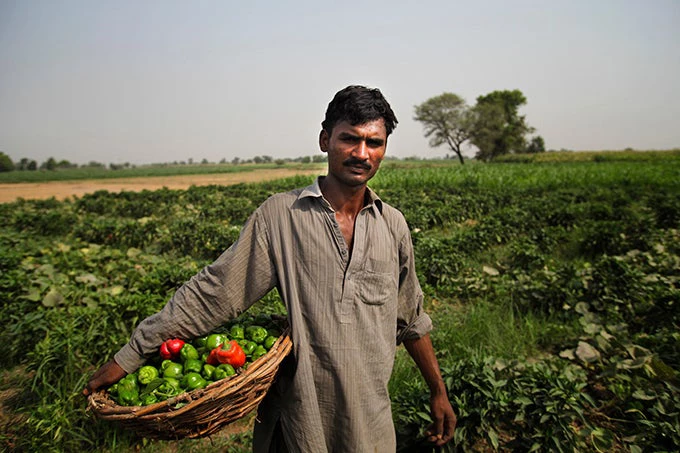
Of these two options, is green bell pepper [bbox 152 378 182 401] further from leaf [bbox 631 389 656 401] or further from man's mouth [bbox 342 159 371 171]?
leaf [bbox 631 389 656 401]

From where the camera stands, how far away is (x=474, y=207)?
11.9m

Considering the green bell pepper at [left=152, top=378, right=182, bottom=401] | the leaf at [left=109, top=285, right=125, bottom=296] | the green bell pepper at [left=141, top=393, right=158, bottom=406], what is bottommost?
the leaf at [left=109, top=285, right=125, bottom=296]

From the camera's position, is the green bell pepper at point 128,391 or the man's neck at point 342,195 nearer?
the green bell pepper at point 128,391

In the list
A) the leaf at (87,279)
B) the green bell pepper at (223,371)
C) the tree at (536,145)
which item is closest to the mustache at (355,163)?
the green bell pepper at (223,371)

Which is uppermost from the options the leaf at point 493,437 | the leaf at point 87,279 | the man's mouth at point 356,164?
the man's mouth at point 356,164

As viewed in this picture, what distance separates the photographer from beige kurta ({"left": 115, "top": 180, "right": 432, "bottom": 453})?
1.45 m

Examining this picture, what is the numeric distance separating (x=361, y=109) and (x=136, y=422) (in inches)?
50.4

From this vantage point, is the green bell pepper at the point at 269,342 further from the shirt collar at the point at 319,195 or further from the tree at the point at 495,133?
the tree at the point at 495,133

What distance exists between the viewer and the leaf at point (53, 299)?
4121mm

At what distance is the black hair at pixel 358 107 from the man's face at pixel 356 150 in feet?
0.07

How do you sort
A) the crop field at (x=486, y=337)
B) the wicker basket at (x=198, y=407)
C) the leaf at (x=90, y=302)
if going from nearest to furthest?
the wicker basket at (x=198, y=407) → the crop field at (x=486, y=337) → the leaf at (x=90, y=302)

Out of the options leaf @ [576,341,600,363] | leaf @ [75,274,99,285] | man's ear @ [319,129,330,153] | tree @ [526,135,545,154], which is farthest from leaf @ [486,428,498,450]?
tree @ [526,135,545,154]

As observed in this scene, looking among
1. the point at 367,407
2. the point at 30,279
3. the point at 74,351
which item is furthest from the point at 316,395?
the point at 30,279

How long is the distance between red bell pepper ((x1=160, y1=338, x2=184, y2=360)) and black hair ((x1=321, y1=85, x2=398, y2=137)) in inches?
38.7
